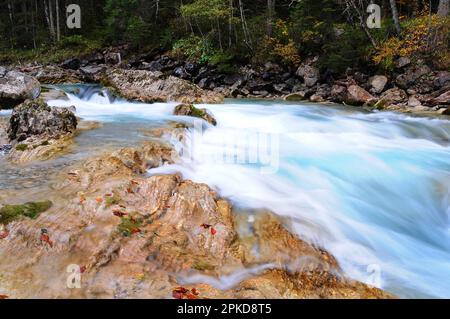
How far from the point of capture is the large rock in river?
43.5 feet

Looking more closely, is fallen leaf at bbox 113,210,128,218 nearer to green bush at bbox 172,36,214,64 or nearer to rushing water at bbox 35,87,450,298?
rushing water at bbox 35,87,450,298

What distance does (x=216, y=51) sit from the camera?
66.6 ft

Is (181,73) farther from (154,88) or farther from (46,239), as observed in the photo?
(46,239)

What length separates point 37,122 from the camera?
23.1ft

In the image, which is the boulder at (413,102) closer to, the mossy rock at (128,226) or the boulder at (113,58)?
the mossy rock at (128,226)

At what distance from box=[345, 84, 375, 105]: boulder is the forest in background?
5.47 feet

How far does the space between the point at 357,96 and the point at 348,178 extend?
8.38 m

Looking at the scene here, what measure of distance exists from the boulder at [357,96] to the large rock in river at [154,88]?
4.91 meters

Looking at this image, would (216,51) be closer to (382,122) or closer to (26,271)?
(382,122)

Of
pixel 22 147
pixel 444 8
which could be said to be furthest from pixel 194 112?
pixel 444 8

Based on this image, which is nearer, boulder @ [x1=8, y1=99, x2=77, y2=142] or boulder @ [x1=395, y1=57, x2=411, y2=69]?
boulder @ [x1=8, y1=99, x2=77, y2=142]

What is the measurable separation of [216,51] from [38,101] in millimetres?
14166

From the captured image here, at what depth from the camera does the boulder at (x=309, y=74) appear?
16734mm

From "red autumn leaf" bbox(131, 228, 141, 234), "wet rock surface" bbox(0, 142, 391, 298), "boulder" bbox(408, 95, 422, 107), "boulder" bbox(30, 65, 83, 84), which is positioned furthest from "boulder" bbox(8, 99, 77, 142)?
"boulder" bbox(30, 65, 83, 84)
